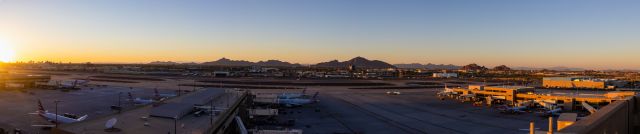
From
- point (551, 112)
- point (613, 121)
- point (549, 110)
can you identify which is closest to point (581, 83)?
point (549, 110)

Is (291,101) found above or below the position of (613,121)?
below

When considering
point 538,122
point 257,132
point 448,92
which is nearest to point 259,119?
point 257,132

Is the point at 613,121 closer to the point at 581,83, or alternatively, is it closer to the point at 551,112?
the point at 551,112

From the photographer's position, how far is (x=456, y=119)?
4372 cm

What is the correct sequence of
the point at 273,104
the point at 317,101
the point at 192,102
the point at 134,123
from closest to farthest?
1. the point at 134,123
2. the point at 192,102
3. the point at 273,104
4. the point at 317,101

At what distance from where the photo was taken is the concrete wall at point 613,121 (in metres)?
7.45

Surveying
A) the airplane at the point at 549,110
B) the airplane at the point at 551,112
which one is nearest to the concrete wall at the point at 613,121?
the airplane at the point at 551,112

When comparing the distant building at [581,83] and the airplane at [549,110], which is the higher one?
the distant building at [581,83]

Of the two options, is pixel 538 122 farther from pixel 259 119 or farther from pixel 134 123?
pixel 134 123

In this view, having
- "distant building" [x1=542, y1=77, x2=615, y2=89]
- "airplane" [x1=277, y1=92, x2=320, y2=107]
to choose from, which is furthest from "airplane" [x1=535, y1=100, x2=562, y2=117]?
"distant building" [x1=542, y1=77, x2=615, y2=89]

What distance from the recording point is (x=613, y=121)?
31.2 feet

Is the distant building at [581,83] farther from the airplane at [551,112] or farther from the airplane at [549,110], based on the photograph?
the airplane at [551,112]

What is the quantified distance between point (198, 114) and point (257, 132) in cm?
540

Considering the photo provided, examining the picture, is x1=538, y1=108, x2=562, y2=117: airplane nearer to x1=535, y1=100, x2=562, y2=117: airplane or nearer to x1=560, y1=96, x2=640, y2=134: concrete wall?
x1=535, y1=100, x2=562, y2=117: airplane
